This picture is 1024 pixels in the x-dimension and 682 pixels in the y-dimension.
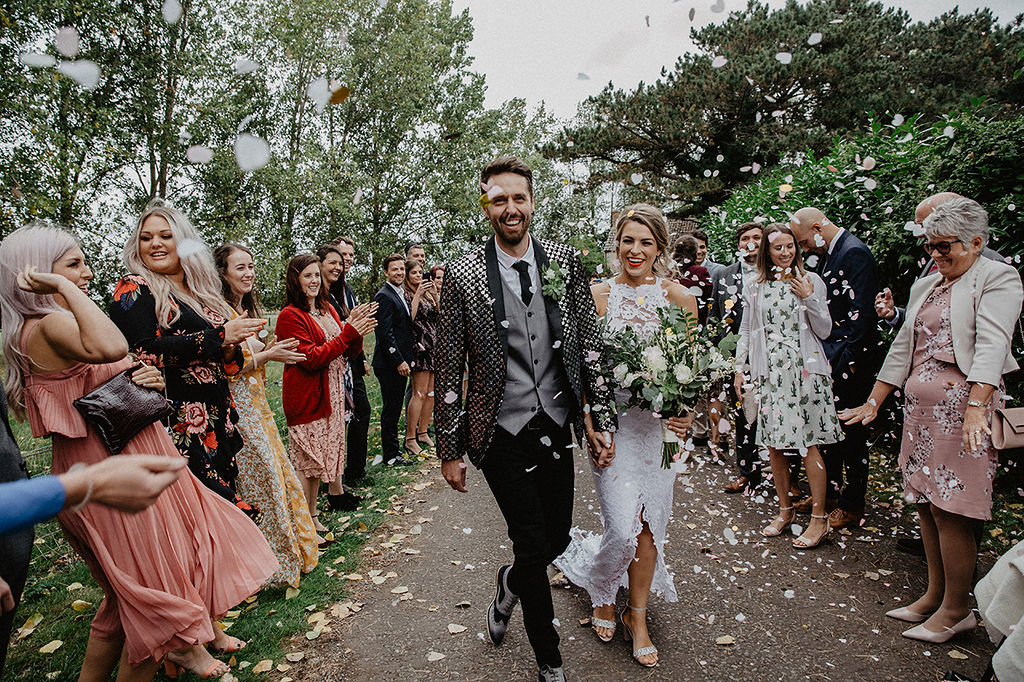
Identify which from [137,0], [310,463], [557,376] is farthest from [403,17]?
[557,376]

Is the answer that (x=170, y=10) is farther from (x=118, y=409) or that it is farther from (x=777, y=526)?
(x=777, y=526)

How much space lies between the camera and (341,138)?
19062mm

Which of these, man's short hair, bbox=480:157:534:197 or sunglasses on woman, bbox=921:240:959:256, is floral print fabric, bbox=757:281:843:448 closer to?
sunglasses on woman, bbox=921:240:959:256

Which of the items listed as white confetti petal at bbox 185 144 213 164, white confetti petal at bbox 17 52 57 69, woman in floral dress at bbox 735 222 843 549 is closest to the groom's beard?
woman in floral dress at bbox 735 222 843 549

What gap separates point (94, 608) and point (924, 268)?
6.28 metres

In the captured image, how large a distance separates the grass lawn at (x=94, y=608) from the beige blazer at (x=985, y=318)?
13.0ft

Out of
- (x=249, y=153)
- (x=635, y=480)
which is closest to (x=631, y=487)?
(x=635, y=480)

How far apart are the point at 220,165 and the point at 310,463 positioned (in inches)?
424

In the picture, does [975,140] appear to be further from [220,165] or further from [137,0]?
[137,0]

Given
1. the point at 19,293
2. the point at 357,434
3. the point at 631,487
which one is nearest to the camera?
the point at 19,293

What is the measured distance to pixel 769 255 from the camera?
468 cm

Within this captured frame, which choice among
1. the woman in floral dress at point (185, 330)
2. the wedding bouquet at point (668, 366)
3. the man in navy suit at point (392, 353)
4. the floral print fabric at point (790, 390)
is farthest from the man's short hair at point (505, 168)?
the man in navy suit at point (392, 353)

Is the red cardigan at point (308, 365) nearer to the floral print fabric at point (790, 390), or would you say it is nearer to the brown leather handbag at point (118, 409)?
the brown leather handbag at point (118, 409)

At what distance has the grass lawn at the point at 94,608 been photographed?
3279 millimetres
